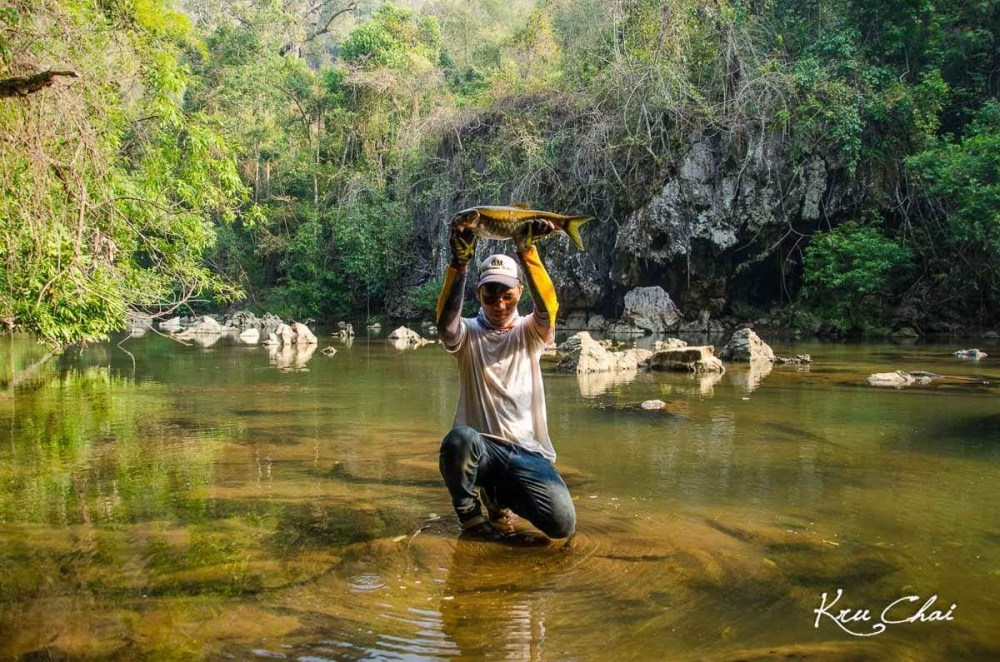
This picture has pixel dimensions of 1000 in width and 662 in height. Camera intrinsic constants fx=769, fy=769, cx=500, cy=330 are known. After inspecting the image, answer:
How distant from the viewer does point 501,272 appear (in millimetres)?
3727

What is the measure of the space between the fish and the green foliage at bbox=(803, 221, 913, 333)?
1845cm

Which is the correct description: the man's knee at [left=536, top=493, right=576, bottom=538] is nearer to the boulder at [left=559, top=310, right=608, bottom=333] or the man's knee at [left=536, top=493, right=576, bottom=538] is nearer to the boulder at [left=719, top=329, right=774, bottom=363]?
the boulder at [left=719, top=329, right=774, bottom=363]

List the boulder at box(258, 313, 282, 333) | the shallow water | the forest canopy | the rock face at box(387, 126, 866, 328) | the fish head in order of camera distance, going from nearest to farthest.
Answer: the shallow water, the fish head, the forest canopy, the rock face at box(387, 126, 866, 328), the boulder at box(258, 313, 282, 333)

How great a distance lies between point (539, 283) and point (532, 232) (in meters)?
0.24

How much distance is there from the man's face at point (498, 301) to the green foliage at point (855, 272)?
18488 mm

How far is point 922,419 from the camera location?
7398 mm

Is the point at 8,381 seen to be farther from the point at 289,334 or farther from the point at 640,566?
the point at 640,566

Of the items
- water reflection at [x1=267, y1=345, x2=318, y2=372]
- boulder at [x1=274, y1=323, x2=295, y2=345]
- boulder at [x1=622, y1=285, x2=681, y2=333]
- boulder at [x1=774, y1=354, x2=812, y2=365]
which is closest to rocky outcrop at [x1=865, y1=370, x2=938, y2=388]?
boulder at [x1=774, y1=354, x2=812, y2=365]

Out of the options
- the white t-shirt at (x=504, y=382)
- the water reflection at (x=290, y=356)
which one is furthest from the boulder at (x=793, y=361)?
the white t-shirt at (x=504, y=382)

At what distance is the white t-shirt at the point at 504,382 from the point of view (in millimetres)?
3752

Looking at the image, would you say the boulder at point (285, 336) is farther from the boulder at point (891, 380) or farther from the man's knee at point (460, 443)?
the man's knee at point (460, 443)

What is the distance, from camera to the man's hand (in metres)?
3.64
